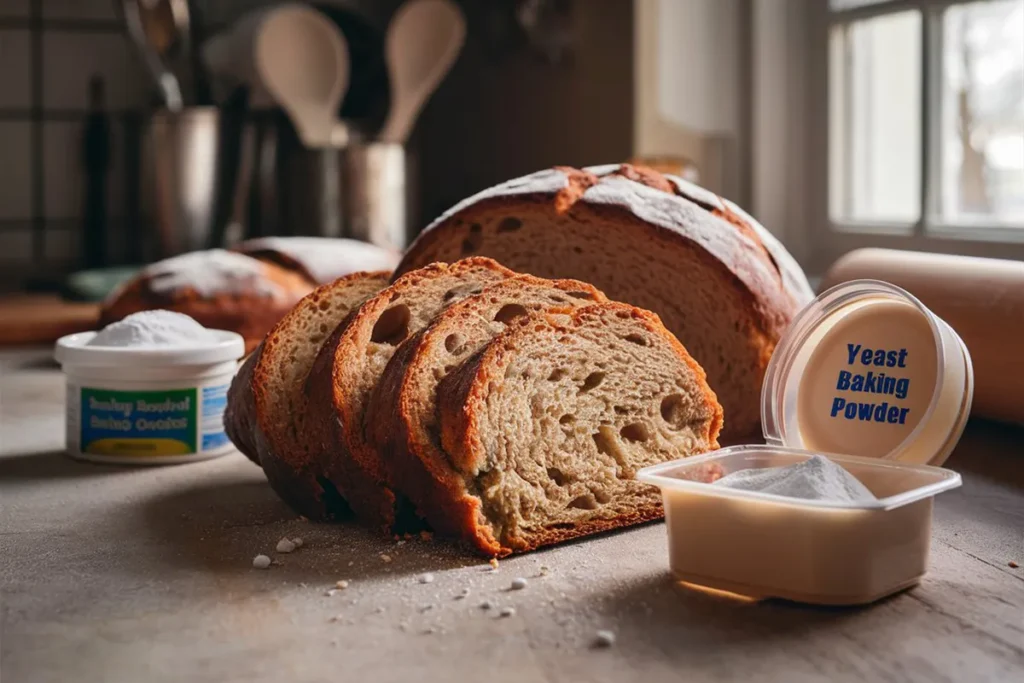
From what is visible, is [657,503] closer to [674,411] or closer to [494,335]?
[674,411]

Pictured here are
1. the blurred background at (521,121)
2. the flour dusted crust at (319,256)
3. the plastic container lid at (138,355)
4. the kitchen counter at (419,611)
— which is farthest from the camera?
the flour dusted crust at (319,256)

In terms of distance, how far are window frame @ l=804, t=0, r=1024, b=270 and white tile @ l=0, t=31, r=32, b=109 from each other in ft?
6.43

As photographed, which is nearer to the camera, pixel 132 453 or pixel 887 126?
pixel 132 453

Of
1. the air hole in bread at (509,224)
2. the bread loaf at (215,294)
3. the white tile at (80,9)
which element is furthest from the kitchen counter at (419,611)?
the white tile at (80,9)

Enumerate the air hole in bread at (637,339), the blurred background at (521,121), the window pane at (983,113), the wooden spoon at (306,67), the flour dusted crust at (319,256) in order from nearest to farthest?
1. the air hole in bread at (637,339)
2. the window pane at (983,113)
3. the blurred background at (521,121)
4. the flour dusted crust at (319,256)
5. the wooden spoon at (306,67)

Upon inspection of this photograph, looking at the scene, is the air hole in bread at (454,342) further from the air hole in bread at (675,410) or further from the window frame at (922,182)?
the window frame at (922,182)

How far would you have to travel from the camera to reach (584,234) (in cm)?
156

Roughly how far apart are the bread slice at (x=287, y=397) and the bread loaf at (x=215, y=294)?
83 centimetres

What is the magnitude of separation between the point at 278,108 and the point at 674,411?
6.46ft

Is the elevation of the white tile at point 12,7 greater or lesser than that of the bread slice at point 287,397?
greater

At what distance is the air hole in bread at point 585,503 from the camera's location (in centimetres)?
119

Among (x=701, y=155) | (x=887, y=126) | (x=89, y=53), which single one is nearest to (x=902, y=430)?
(x=887, y=126)

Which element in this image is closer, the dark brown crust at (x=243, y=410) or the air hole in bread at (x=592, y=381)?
the air hole in bread at (x=592, y=381)

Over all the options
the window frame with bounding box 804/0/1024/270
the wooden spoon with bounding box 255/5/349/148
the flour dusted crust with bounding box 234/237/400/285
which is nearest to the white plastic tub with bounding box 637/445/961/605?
the window frame with bounding box 804/0/1024/270
